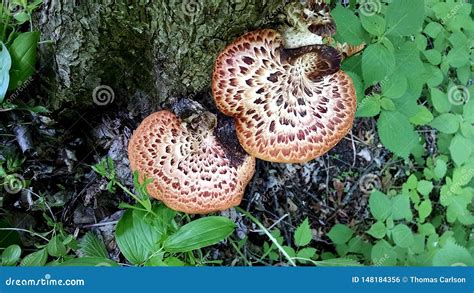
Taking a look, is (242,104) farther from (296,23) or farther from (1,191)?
(1,191)

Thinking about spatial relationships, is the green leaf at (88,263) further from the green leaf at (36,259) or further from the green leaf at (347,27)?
the green leaf at (347,27)

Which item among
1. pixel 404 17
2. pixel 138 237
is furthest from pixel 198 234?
pixel 404 17

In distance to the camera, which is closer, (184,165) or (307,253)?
(184,165)

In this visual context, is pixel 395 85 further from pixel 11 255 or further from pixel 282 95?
pixel 11 255

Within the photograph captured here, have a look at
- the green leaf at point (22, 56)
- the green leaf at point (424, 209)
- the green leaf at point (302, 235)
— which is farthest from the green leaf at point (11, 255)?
the green leaf at point (424, 209)

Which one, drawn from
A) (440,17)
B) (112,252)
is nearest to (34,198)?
(112,252)

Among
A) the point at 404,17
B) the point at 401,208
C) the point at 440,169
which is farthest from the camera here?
the point at 440,169
